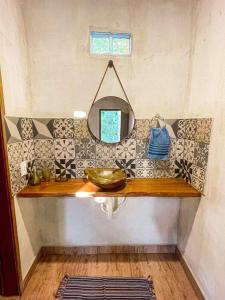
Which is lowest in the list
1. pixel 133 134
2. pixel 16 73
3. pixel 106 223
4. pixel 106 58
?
pixel 106 223

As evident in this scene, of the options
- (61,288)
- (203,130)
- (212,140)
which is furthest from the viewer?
(61,288)

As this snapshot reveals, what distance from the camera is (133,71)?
1.67m

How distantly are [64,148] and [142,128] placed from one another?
0.74 meters

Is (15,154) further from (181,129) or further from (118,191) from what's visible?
(181,129)

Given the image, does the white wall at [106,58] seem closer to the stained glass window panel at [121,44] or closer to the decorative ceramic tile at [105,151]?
the stained glass window panel at [121,44]

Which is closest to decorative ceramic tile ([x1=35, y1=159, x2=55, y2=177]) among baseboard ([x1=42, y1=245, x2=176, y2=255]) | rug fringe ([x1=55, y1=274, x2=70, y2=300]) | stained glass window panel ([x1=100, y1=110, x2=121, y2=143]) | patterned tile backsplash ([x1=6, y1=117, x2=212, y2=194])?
patterned tile backsplash ([x1=6, y1=117, x2=212, y2=194])

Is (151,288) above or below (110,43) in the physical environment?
below

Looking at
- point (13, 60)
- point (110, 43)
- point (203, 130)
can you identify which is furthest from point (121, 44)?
point (203, 130)

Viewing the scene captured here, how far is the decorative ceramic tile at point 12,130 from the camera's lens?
1.31 m

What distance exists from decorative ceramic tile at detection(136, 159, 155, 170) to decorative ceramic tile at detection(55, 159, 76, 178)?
0.60 metres

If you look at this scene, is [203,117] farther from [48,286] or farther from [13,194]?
[48,286]

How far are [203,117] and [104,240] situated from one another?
1.49 metres

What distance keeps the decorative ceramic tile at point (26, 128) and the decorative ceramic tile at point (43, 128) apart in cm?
3

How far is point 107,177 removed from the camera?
163 centimetres
